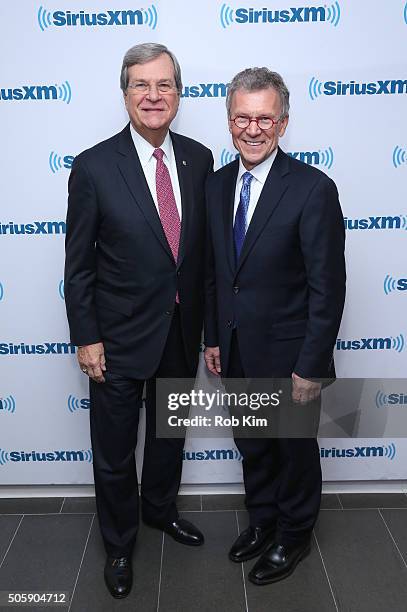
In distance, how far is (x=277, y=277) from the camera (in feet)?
6.81

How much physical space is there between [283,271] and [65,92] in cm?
113

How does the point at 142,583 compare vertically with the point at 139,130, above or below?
below

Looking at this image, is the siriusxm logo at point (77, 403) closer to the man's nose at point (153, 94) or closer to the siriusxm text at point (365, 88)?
the man's nose at point (153, 94)

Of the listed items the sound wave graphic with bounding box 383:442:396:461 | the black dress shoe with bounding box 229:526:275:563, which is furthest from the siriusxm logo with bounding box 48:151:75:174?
the sound wave graphic with bounding box 383:442:396:461

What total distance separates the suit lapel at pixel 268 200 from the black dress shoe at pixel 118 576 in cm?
126

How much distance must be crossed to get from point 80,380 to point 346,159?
1489mm

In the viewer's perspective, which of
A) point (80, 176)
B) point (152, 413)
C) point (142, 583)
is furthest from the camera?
point (152, 413)

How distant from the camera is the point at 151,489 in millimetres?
2590

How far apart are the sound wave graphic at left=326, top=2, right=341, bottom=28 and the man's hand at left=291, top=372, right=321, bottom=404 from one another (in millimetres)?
1357

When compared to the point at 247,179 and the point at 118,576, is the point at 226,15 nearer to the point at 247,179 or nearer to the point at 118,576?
the point at 247,179

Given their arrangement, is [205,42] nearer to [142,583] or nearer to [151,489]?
[151,489]

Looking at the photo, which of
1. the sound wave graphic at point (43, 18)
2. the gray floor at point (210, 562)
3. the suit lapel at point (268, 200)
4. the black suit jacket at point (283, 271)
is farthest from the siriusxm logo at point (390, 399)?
the sound wave graphic at point (43, 18)

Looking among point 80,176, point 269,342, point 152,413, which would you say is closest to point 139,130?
point 80,176

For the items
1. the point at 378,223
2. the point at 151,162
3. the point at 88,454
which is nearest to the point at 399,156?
the point at 378,223
